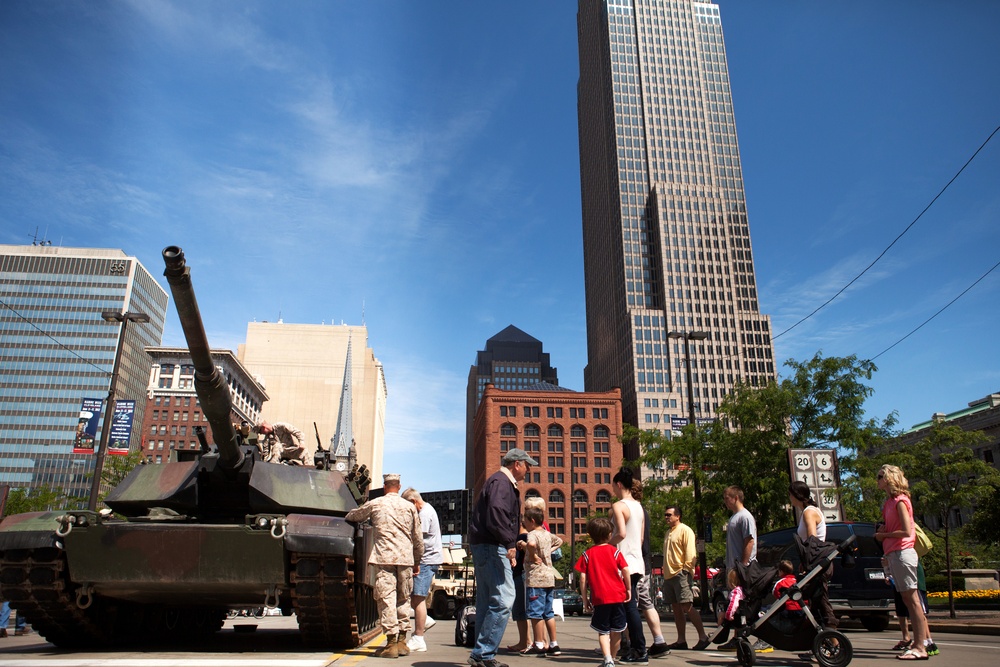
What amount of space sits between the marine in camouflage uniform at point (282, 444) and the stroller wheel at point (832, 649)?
642cm

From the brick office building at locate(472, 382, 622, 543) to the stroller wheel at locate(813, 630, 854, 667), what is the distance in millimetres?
91152

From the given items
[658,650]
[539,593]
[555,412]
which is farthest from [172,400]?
[658,650]

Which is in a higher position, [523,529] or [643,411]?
[643,411]

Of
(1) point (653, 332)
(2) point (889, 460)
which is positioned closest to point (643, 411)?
(1) point (653, 332)

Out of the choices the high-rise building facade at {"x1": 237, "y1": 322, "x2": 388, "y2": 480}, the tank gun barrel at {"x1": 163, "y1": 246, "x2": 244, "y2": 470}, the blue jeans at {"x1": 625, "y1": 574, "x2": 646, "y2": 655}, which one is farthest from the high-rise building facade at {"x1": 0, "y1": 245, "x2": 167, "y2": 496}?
the blue jeans at {"x1": 625, "y1": 574, "x2": 646, "y2": 655}

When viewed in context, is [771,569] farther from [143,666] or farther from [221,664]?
[143,666]

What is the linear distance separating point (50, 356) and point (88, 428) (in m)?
101

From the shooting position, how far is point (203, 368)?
740 cm

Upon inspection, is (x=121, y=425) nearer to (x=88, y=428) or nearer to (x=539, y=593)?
(x=88, y=428)

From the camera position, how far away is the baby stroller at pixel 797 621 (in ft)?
18.5

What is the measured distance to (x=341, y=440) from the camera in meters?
129

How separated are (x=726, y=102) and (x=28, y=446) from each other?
121 m

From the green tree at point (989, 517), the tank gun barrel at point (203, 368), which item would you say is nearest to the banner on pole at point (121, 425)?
the tank gun barrel at point (203, 368)

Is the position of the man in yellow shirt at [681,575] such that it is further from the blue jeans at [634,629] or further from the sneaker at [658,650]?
the blue jeans at [634,629]
